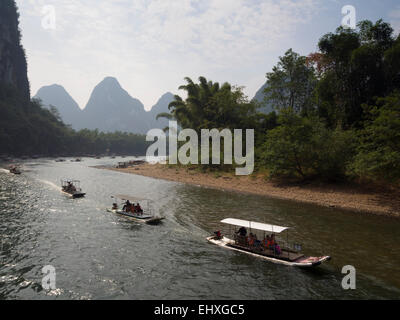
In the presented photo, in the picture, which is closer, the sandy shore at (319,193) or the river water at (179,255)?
the river water at (179,255)

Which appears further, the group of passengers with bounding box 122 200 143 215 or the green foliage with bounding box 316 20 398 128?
the green foliage with bounding box 316 20 398 128

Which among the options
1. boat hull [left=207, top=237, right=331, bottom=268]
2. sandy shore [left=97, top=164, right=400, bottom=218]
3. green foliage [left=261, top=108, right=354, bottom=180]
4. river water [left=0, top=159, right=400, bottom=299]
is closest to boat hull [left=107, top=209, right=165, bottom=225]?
river water [left=0, top=159, right=400, bottom=299]

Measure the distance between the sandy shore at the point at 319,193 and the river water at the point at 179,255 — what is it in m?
2.77

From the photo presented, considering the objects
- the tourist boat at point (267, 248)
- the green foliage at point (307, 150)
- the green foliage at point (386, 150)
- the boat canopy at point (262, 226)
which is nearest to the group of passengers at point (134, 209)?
the tourist boat at point (267, 248)

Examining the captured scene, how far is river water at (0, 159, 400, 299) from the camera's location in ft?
52.9

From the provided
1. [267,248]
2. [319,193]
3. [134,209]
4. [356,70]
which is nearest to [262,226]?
[267,248]

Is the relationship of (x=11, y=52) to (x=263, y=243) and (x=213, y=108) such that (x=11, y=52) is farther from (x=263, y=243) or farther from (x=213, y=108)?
(x=263, y=243)

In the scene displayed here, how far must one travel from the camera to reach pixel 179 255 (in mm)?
21266

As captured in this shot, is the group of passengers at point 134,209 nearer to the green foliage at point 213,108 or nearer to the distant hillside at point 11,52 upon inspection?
the green foliage at point 213,108

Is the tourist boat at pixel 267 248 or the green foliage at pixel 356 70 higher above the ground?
the green foliage at pixel 356 70

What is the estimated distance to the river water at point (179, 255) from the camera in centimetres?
1612

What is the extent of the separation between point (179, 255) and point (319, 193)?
28091 mm

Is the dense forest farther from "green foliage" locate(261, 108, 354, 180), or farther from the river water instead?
the river water

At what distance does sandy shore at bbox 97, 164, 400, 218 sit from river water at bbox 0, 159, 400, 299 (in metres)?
2.77
